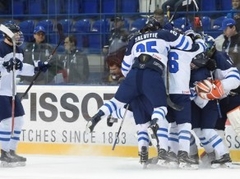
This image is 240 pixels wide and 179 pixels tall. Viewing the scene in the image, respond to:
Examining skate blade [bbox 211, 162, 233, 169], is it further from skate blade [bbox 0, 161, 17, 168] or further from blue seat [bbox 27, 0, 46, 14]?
blue seat [bbox 27, 0, 46, 14]

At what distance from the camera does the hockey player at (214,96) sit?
911 cm

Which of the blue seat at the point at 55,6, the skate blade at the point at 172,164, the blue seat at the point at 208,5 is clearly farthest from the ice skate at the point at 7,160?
the blue seat at the point at 208,5

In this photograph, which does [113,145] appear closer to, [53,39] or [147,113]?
[147,113]

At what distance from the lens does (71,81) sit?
11.0 metres

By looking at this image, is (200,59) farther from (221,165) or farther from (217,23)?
(217,23)

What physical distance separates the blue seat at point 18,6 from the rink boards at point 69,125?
1.60 meters

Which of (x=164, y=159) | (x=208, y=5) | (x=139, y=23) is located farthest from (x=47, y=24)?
(x=164, y=159)

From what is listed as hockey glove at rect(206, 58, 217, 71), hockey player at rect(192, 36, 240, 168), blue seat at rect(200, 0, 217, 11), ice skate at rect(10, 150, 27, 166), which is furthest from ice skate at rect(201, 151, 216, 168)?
blue seat at rect(200, 0, 217, 11)

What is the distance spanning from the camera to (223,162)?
30.1 ft

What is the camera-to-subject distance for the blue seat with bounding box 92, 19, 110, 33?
11.3 metres

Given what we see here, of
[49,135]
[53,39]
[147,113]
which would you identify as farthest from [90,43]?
[147,113]

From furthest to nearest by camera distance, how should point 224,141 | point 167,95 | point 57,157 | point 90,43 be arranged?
point 90,43 → point 57,157 → point 224,141 → point 167,95

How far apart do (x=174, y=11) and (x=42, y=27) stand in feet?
5.43

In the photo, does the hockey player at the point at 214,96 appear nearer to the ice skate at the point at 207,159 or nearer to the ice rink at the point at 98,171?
the ice skate at the point at 207,159
